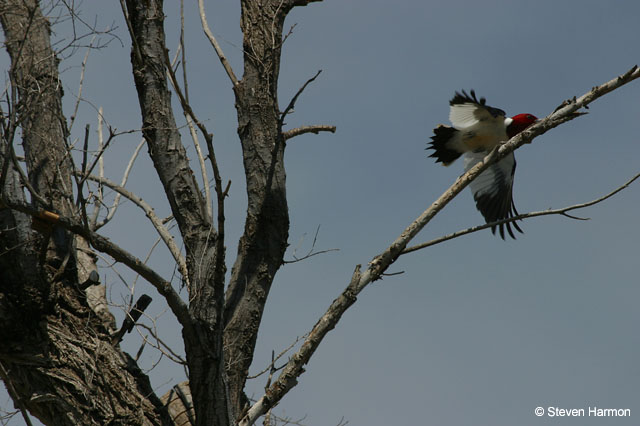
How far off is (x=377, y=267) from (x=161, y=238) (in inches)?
54.4

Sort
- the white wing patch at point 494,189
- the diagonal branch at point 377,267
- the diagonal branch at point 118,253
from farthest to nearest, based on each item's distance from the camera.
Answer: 1. the white wing patch at point 494,189
2. the diagonal branch at point 377,267
3. the diagonal branch at point 118,253

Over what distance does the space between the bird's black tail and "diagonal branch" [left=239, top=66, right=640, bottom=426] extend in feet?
11.2

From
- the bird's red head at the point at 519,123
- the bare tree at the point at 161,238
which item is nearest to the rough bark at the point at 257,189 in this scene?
the bare tree at the point at 161,238

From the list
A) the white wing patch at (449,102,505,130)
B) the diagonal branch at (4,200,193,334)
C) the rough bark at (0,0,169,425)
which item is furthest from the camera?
the white wing patch at (449,102,505,130)

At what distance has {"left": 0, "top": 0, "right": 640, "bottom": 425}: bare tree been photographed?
11.7ft

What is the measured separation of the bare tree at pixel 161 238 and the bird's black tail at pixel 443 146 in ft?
10.5

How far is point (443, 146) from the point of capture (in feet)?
25.9

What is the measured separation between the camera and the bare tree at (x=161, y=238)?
355 cm

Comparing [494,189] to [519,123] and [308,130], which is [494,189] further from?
[308,130]

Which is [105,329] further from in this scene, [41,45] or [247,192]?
[41,45]

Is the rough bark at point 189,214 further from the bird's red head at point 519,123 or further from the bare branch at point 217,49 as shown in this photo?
the bird's red head at point 519,123

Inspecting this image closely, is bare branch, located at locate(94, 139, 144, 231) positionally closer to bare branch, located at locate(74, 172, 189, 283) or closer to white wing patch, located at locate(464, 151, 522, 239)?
bare branch, located at locate(74, 172, 189, 283)

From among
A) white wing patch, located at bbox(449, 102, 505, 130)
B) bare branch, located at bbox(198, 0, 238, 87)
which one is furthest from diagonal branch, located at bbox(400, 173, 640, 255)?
white wing patch, located at bbox(449, 102, 505, 130)

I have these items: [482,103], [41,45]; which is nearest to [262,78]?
[41,45]
